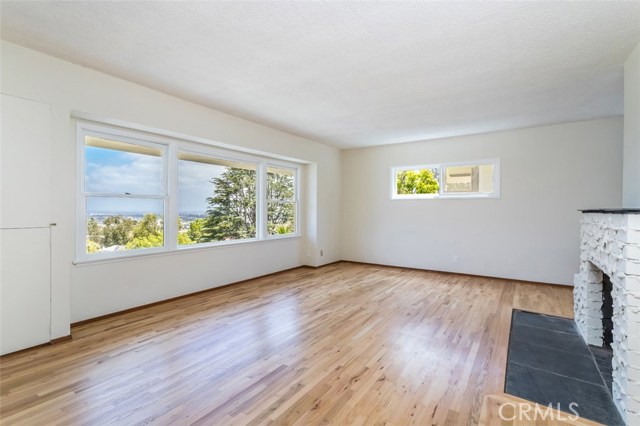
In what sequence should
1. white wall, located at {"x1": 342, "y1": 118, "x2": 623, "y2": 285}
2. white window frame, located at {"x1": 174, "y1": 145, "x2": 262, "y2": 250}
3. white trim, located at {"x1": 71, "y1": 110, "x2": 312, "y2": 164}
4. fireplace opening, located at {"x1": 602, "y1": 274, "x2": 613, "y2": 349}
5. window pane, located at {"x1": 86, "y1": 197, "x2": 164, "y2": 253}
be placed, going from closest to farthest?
fireplace opening, located at {"x1": 602, "y1": 274, "x2": 613, "y2": 349}
white trim, located at {"x1": 71, "y1": 110, "x2": 312, "y2": 164}
window pane, located at {"x1": 86, "y1": 197, "x2": 164, "y2": 253}
white window frame, located at {"x1": 174, "y1": 145, "x2": 262, "y2": 250}
white wall, located at {"x1": 342, "y1": 118, "x2": 623, "y2": 285}

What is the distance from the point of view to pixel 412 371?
2.23m

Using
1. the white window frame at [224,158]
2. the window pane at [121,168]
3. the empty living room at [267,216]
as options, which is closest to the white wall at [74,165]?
the empty living room at [267,216]

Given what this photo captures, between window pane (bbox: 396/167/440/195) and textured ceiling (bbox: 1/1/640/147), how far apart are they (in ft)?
6.45

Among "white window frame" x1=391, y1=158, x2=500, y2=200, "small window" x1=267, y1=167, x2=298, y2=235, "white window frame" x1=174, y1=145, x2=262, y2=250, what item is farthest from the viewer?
"small window" x1=267, y1=167, x2=298, y2=235

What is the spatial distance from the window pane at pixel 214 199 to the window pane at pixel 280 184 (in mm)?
389

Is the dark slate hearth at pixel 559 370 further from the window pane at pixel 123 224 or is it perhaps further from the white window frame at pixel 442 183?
the window pane at pixel 123 224

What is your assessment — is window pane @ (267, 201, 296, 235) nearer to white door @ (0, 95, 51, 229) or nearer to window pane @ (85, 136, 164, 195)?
window pane @ (85, 136, 164, 195)

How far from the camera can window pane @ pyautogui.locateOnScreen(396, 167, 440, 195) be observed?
5801mm

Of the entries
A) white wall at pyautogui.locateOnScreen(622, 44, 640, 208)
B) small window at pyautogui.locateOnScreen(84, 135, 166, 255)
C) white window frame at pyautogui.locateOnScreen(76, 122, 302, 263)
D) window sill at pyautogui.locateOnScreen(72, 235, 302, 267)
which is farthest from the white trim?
white wall at pyautogui.locateOnScreen(622, 44, 640, 208)

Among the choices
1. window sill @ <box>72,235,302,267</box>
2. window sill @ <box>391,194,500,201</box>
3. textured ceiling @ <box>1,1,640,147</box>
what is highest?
textured ceiling @ <box>1,1,640,147</box>

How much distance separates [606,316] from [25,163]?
5377 mm

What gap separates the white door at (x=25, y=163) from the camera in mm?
2438

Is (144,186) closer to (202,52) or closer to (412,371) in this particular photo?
(202,52)

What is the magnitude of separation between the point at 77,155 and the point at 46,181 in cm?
54
